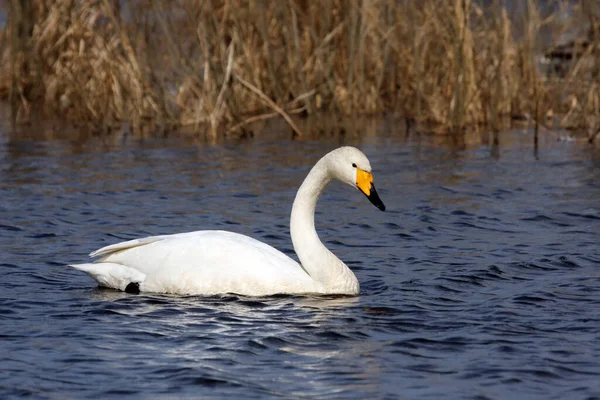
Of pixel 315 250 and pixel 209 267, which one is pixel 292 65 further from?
pixel 209 267

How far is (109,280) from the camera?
7.71 meters

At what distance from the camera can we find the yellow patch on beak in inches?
290

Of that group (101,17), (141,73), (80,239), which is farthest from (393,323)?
(101,17)

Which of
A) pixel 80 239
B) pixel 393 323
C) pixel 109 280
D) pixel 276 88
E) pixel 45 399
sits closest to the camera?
pixel 45 399

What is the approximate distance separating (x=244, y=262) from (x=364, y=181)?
935mm

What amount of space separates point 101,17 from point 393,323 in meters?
10.8

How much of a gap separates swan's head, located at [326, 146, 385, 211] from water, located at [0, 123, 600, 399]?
2.28 feet

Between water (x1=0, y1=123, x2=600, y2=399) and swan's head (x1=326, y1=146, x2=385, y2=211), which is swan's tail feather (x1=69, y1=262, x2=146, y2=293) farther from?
swan's head (x1=326, y1=146, x2=385, y2=211)

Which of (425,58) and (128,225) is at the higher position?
(425,58)

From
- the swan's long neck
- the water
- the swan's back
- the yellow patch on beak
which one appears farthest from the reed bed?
the yellow patch on beak

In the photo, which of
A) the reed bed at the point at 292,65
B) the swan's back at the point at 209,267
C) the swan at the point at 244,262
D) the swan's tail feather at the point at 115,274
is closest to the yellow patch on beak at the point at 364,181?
the swan at the point at 244,262

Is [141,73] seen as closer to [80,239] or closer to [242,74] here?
[242,74]

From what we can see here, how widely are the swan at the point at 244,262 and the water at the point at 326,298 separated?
11 centimetres

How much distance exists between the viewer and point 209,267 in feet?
24.5
